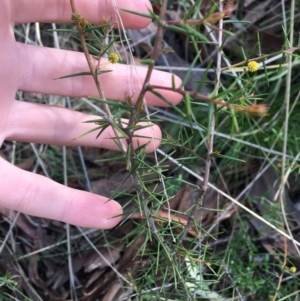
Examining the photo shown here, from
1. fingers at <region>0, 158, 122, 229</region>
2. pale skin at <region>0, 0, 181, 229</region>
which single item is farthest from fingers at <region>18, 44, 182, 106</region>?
fingers at <region>0, 158, 122, 229</region>

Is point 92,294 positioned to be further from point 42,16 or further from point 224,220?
point 42,16

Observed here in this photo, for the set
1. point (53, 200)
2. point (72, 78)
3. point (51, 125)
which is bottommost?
point (53, 200)

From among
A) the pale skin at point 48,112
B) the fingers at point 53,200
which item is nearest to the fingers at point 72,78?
the pale skin at point 48,112

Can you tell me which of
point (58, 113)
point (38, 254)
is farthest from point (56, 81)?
point (38, 254)

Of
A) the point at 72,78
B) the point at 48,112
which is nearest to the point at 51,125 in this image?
the point at 48,112

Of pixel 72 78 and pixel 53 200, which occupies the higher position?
pixel 72 78

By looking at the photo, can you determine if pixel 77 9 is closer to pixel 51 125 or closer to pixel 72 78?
pixel 72 78

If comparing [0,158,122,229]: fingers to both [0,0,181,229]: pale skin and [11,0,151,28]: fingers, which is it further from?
[11,0,151,28]: fingers
